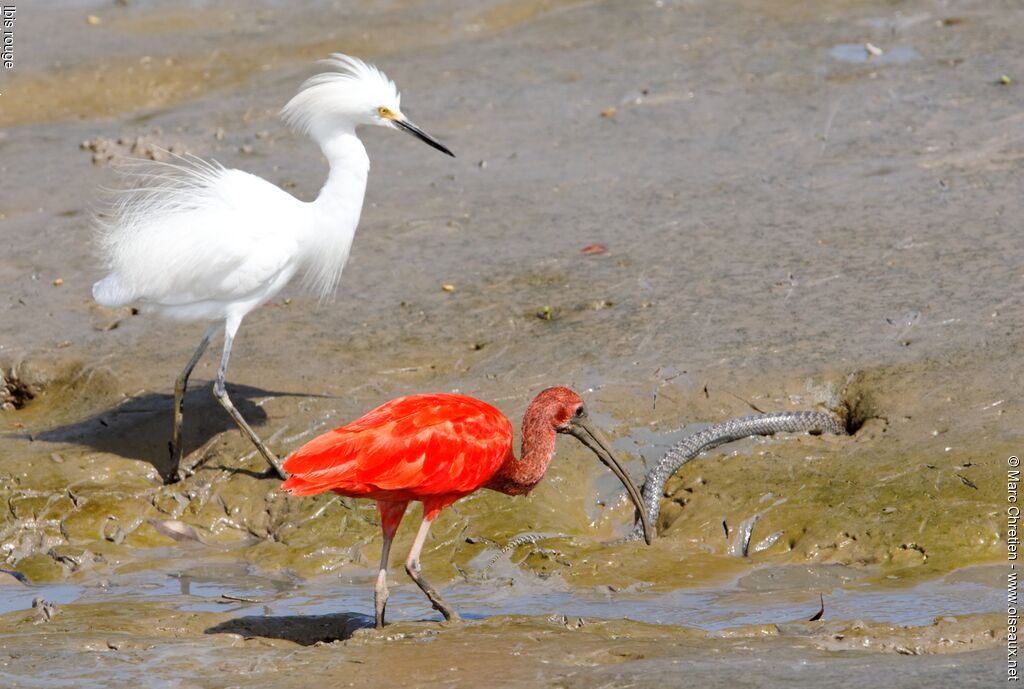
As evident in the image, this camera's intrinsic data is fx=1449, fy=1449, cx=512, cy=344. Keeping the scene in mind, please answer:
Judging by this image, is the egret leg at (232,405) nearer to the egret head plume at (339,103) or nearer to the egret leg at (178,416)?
the egret leg at (178,416)

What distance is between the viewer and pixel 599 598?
6.62 m

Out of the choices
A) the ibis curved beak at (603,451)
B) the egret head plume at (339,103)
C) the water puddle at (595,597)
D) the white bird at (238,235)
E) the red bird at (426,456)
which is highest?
the egret head plume at (339,103)

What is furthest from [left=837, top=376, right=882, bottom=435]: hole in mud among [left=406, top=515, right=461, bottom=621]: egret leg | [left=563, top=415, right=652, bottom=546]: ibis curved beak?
[left=406, top=515, right=461, bottom=621]: egret leg

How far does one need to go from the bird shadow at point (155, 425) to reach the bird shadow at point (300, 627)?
6.32ft

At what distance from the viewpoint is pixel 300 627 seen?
6.49m

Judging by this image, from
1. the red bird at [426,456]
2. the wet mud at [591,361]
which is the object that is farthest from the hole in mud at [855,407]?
the red bird at [426,456]

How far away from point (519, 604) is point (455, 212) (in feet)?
16.5

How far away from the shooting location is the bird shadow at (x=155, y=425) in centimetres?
839

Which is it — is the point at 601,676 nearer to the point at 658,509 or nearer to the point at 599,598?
the point at 599,598

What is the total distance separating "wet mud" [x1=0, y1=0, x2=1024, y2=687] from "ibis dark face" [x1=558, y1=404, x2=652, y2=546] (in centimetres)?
23

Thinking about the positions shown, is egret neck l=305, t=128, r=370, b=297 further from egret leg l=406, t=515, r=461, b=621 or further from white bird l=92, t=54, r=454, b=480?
egret leg l=406, t=515, r=461, b=621

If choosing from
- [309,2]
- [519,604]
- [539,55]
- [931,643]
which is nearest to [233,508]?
[519,604]

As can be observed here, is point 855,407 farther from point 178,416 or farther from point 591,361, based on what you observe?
point 178,416

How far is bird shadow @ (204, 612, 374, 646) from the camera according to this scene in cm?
636
